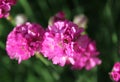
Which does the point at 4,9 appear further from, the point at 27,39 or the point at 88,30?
the point at 88,30

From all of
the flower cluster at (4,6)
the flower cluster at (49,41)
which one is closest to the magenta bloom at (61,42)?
the flower cluster at (49,41)

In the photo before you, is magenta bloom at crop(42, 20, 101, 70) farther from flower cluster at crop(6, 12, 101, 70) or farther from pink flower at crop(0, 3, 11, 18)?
pink flower at crop(0, 3, 11, 18)

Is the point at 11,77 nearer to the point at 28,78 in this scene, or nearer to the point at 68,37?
the point at 28,78

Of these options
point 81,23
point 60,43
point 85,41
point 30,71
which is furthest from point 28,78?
point 60,43

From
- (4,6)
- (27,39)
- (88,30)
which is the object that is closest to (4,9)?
(4,6)

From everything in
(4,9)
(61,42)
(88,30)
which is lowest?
(88,30)

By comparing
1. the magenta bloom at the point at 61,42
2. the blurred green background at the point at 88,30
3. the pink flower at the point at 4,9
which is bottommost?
the blurred green background at the point at 88,30

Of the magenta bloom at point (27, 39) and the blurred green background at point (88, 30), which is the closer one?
the magenta bloom at point (27, 39)

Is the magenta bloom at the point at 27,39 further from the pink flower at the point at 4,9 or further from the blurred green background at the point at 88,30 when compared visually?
the blurred green background at the point at 88,30

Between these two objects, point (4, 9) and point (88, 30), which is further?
point (88, 30)

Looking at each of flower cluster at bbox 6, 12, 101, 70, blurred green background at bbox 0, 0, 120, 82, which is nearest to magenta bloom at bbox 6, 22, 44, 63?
flower cluster at bbox 6, 12, 101, 70
